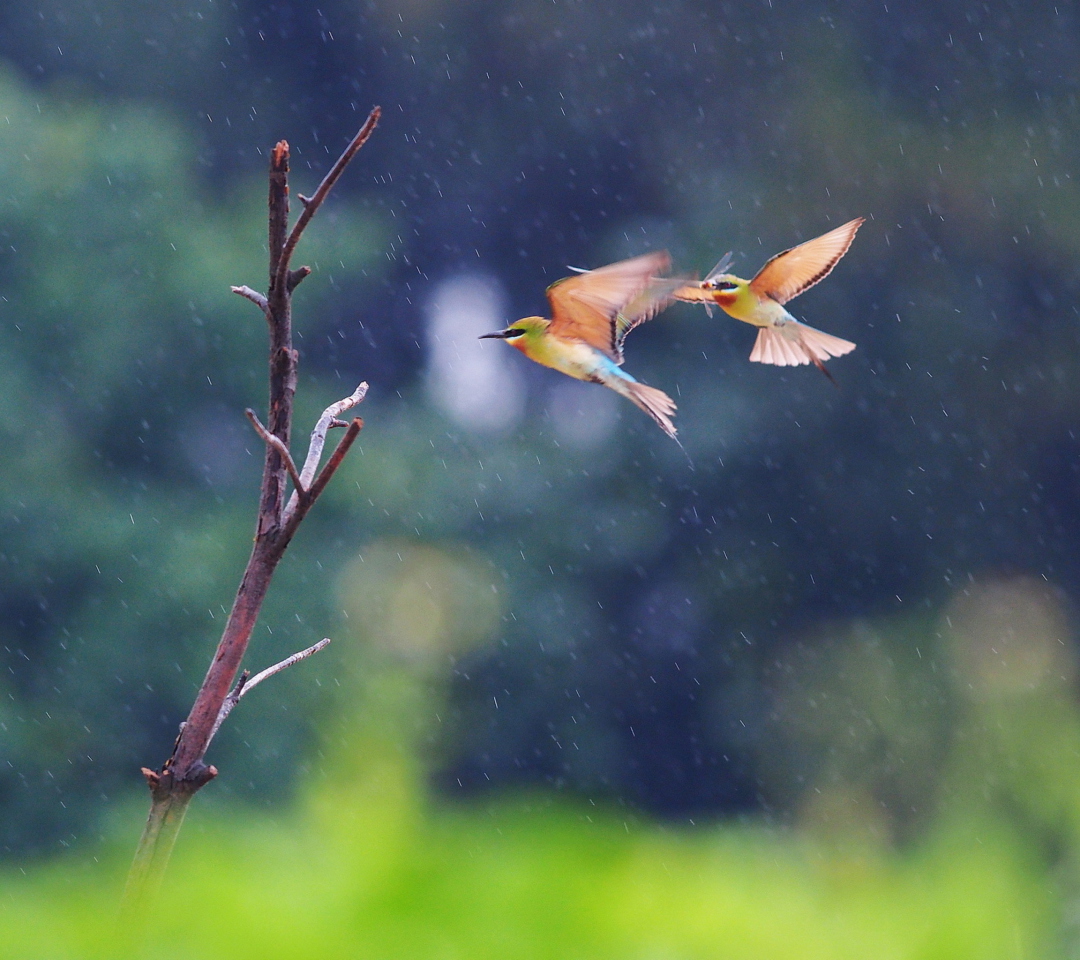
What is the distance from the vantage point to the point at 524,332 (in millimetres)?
857

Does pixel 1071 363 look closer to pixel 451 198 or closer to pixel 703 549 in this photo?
pixel 703 549

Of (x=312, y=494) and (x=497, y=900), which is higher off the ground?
(x=312, y=494)

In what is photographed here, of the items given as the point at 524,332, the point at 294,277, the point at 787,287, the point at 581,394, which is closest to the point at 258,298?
the point at 294,277

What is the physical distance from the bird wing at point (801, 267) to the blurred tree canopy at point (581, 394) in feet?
13.7

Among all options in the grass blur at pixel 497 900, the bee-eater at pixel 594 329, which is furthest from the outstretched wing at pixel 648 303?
the grass blur at pixel 497 900

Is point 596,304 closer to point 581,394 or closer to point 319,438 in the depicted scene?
point 319,438

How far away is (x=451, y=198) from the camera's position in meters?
6.10

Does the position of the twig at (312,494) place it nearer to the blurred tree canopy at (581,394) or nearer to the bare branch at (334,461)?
the bare branch at (334,461)

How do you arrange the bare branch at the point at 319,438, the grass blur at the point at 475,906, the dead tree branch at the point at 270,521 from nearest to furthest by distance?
1. the grass blur at the point at 475,906
2. the dead tree branch at the point at 270,521
3. the bare branch at the point at 319,438

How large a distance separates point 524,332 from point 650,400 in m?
0.09

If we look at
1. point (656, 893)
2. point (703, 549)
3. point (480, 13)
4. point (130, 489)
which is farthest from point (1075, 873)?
point (480, 13)

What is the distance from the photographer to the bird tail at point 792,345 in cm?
81

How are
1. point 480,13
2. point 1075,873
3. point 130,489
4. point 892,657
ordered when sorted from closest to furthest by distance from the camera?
point 1075,873 → point 130,489 → point 892,657 → point 480,13

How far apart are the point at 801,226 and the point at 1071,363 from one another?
1381 millimetres
